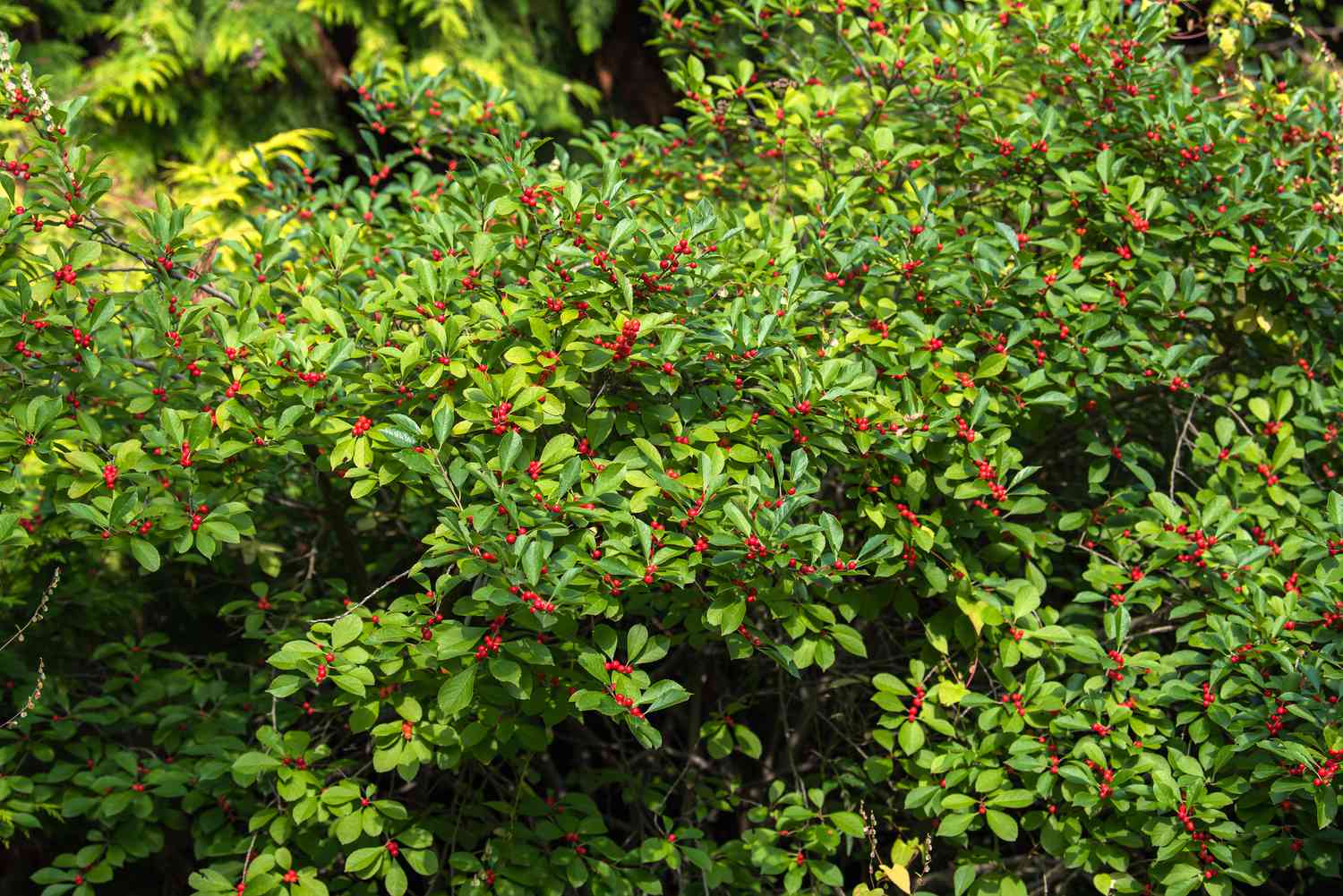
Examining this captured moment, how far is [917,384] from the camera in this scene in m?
2.79

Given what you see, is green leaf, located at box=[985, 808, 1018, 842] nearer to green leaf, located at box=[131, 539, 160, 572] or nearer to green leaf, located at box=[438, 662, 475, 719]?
green leaf, located at box=[438, 662, 475, 719]

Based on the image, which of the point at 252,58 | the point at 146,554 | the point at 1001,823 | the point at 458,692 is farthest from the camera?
the point at 252,58

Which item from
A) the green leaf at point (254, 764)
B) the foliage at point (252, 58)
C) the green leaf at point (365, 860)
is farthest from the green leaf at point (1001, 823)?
the foliage at point (252, 58)

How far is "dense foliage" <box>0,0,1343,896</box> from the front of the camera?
7.67 ft

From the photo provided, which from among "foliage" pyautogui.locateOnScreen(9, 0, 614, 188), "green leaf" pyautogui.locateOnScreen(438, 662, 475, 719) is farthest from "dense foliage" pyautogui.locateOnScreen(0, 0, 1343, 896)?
"foliage" pyautogui.locateOnScreen(9, 0, 614, 188)

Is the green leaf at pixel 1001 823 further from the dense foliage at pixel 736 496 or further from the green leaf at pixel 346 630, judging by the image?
the green leaf at pixel 346 630

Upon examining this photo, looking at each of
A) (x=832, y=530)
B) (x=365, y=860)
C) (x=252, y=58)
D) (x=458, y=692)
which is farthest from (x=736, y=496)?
(x=252, y=58)

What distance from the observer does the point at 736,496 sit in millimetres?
2275

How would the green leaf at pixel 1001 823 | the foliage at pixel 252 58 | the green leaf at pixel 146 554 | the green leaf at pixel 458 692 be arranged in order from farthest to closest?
the foliage at pixel 252 58
the green leaf at pixel 1001 823
the green leaf at pixel 146 554
the green leaf at pixel 458 692

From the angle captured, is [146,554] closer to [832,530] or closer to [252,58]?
[832,530]

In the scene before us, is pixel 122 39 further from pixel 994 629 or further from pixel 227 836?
pixel 994 629

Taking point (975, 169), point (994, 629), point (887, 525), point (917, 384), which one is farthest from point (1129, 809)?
point (975, 169)

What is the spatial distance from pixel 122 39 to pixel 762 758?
16.9 ft

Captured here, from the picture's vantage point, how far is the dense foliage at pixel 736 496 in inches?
92.0
